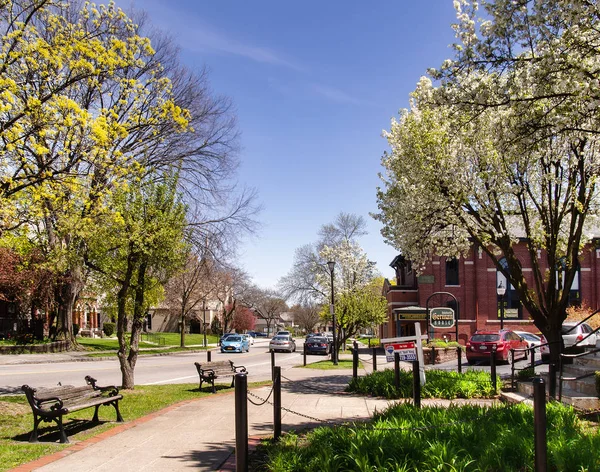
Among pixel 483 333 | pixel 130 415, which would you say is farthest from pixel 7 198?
pixel 483 333

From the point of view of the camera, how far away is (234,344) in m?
43.7

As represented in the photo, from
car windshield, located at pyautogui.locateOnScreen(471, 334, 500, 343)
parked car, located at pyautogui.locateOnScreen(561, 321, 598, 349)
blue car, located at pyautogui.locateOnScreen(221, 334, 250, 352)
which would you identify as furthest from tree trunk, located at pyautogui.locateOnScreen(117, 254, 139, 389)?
blue car, located at pyautogui.locateOnScreen(221, 334, 250, 352)

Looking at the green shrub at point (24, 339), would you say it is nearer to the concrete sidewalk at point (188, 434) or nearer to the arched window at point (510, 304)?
the concrete sidewalk at point (188, 434)

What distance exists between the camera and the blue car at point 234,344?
4334 centimetres

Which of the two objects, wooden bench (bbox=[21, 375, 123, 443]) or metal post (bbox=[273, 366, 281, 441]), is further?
wooden bench (bbox=[21, 375, 123, 443])

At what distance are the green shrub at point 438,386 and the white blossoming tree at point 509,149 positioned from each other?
6.48 ft

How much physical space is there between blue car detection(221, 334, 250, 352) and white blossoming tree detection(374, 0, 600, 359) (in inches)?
1089

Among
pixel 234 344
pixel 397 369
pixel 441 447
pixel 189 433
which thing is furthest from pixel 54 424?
pixel 234 344

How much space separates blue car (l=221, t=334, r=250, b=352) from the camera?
4334cm

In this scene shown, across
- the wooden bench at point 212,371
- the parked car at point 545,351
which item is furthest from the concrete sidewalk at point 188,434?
the parked car at point 545,351

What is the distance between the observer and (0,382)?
57.2 feet

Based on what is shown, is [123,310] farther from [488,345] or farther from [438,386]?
[488,345]

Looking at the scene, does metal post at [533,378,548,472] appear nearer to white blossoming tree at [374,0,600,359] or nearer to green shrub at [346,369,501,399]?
white blossoming tree at [374,0,600,359]

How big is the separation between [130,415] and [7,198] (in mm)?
4793
